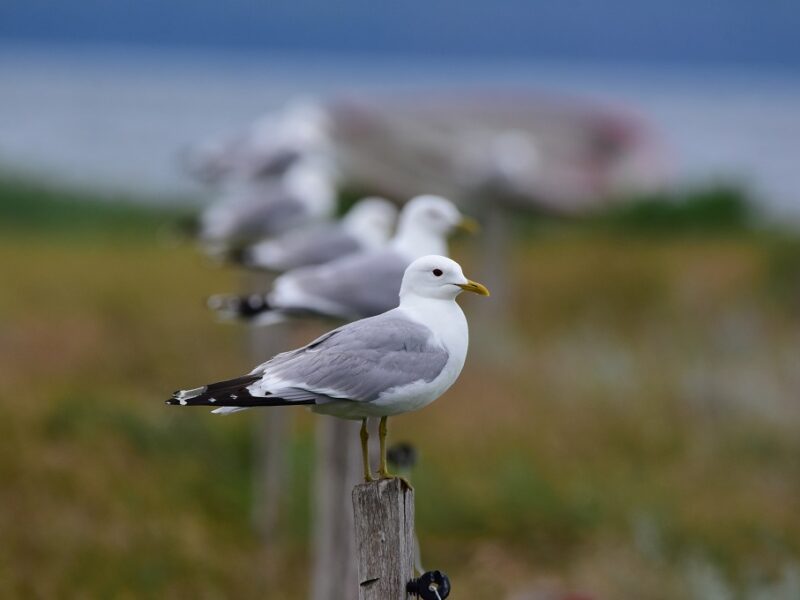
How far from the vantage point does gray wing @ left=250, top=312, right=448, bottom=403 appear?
10.1 ft

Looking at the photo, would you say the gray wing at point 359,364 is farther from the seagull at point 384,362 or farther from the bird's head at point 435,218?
the bird's head at point 435,218

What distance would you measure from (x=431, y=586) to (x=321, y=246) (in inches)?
103

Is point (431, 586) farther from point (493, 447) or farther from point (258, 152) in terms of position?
point (258, 152)

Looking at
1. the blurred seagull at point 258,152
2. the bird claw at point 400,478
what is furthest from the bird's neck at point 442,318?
the blurred seagull at point 258,152

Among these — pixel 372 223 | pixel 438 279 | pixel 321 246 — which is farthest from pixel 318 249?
pixel 438 279

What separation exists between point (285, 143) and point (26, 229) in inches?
297

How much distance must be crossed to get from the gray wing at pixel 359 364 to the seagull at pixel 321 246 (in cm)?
237

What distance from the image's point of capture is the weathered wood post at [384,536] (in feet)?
10.6

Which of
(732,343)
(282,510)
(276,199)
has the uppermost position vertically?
(732,343)

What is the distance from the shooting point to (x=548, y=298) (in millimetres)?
12375

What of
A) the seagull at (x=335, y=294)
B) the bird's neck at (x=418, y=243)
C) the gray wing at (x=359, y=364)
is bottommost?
the gray wing at (x=359, y=364)

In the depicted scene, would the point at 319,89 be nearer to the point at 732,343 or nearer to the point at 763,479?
the point at 732,343

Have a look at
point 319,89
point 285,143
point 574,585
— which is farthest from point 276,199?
point 319,89

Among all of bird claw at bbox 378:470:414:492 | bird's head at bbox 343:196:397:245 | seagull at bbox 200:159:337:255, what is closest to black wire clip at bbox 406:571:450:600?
bird claw at bbox 378:470:414:492
